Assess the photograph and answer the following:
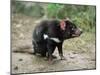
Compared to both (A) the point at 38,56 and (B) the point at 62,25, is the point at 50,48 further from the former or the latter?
(B) the point at 62,25

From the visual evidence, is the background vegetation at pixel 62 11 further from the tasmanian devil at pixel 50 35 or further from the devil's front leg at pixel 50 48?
the devil's front leg at pixel 50 48

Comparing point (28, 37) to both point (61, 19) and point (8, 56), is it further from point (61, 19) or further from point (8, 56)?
point (61, 19)

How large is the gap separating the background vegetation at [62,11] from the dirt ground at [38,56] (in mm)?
86

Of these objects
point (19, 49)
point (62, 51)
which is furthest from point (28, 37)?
point (62, 51)

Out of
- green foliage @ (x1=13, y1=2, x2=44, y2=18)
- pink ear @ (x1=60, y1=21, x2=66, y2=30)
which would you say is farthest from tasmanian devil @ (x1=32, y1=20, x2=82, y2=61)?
green foliage @ (x1=13, y1=2, x2=44, y2=18)

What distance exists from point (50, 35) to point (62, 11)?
37 cm

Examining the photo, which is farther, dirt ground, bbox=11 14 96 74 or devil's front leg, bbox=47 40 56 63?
devil's front leg, bbox=47 40 56 63

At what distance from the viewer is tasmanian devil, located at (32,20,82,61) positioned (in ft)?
8.13

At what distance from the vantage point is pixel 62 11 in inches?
102

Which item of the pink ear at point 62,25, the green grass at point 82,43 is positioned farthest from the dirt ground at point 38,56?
the pink ear at point 62,25

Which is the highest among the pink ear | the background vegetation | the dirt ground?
the background vegetation

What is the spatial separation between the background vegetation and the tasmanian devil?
0.32 feet

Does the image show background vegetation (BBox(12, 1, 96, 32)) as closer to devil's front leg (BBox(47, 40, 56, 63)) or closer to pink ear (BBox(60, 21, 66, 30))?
pink ear (BBox(60, 21, 66, 30))

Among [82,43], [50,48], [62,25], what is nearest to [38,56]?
[50,48]
